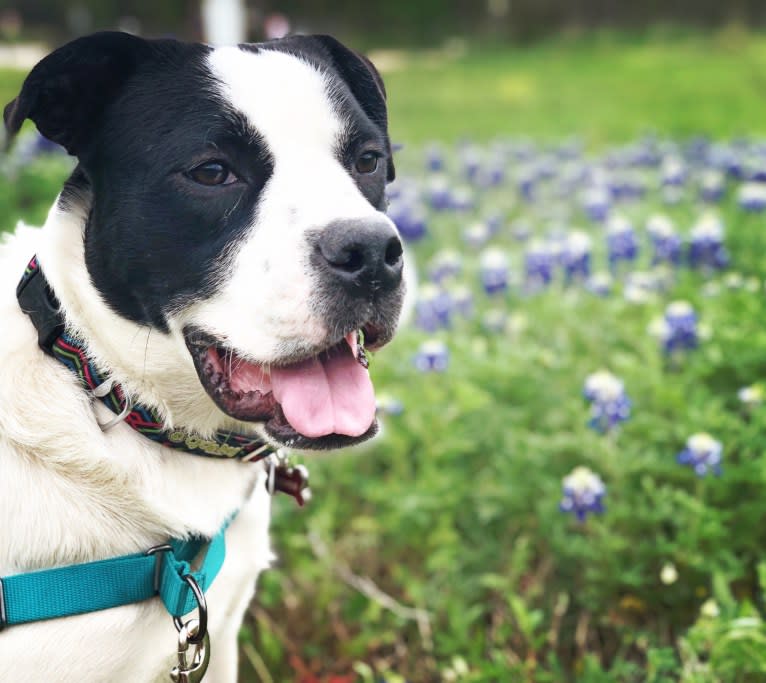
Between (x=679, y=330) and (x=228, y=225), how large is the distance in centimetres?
189

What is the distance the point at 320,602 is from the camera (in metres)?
2.93

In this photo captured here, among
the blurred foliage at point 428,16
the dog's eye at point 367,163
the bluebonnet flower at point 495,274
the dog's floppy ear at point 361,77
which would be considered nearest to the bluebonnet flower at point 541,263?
the bluebonnet flower at point 495,274

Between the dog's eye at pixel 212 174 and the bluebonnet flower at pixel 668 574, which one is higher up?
the dog's eye at pixel 212 174

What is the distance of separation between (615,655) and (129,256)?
1.79m

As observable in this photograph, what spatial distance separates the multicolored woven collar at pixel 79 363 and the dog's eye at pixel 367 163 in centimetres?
74

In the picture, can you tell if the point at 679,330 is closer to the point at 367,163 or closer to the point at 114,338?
the point at 367,163

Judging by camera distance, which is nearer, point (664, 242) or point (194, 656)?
point (194, 656)

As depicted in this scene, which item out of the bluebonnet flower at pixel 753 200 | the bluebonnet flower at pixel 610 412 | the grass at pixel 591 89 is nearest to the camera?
the bluebonnet flower at pixel 610 412

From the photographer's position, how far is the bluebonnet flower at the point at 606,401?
2.84 m

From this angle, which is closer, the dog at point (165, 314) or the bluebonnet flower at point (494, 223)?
the dog at point (165, 314)

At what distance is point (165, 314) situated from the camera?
6.40ft

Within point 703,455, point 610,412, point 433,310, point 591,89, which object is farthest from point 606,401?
point 591,89

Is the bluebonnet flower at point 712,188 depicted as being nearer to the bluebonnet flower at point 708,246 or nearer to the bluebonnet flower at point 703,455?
the bluebonnet flower at point 708,246

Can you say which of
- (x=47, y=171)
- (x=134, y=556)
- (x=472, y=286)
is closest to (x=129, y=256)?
(x=134, y=556)
